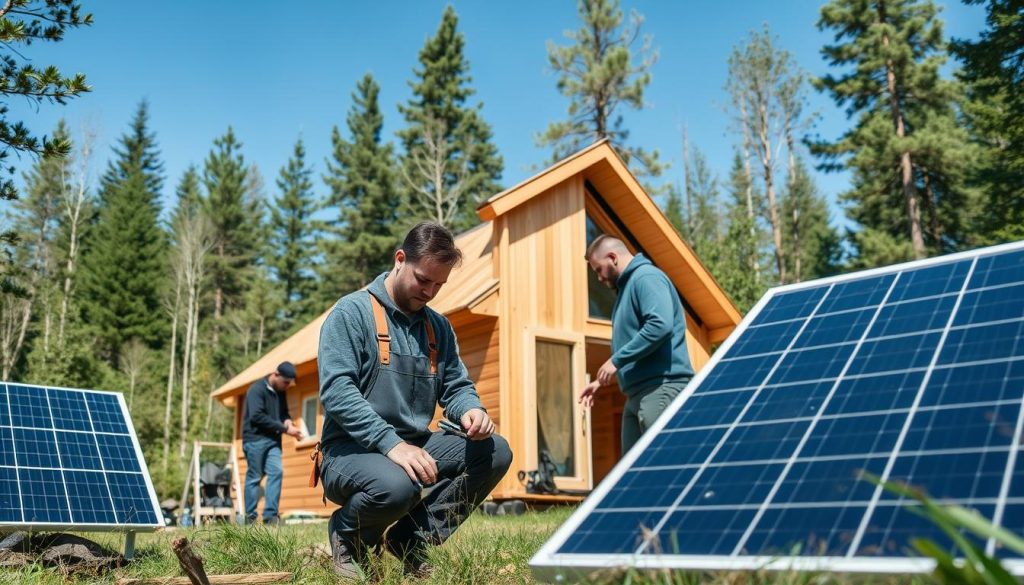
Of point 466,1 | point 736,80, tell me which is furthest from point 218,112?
point 736,80

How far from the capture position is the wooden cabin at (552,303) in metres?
12.9

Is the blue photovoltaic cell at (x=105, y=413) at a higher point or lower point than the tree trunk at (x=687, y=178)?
lower

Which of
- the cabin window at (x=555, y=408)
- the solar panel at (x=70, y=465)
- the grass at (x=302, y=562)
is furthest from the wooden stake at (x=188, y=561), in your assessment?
the cabin window at (x=555, y=408)

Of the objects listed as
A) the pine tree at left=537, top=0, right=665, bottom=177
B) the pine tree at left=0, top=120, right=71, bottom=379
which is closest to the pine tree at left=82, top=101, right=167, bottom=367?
the pine tree at left=0, top=120, right=71, bottom=379

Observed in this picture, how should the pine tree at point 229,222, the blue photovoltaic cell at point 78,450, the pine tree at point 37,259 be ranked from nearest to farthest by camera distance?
1. the blue photovoltaic cell at point 78,450
2. the pine tree at point 37,259
3. the pine tree at point 229,222

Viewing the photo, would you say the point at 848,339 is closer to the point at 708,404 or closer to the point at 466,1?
the point at 708,404

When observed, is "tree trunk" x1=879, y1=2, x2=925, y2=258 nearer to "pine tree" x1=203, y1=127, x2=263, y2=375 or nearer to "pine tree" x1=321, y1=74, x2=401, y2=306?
"pine tree" x1=321, y1=74, x2=401, y2=306

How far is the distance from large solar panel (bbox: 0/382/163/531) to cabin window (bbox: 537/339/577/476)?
783 cm

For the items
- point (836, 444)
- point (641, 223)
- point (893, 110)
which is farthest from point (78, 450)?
point (893, 110)

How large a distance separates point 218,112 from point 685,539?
51.6 metres

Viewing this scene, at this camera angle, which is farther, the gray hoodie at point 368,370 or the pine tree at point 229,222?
the pine tree at point 229,222

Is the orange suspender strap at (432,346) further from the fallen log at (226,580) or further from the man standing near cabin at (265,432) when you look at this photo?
the man standing near cabin at (265,432)

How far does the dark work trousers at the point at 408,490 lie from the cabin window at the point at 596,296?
10.3m

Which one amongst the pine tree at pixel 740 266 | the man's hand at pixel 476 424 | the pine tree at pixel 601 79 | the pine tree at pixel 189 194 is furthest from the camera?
the pine tree at pixel 189 194
